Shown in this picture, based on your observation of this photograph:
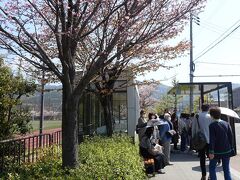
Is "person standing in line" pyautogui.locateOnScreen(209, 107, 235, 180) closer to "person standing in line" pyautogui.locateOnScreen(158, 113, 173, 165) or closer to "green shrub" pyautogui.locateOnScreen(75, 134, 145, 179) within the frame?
"green shrub" pyautogui.locateOnScreen(75, 134, 145, 179)

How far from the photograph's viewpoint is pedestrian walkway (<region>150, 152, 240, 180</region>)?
31.9ft

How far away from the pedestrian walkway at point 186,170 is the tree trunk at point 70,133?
336cm

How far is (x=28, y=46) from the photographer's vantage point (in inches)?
Result: 276

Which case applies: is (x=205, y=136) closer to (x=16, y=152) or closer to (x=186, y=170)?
(x=186, y=170)

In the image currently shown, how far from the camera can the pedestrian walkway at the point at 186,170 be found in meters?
9.73

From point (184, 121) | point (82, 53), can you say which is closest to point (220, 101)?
point (184, 121)

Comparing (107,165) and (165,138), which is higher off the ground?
(165,138)

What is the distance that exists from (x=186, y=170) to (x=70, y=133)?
5287mm

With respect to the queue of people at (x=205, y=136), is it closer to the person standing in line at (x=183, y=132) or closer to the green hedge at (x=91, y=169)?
the person standing in line at (x=183, y=132)

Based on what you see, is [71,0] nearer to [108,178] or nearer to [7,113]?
[108,178]

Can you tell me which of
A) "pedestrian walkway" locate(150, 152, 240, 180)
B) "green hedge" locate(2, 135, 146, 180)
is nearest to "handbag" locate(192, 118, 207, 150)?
"pedestrian walkway" locate(150, 152, 240, 180)

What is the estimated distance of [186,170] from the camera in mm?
10914

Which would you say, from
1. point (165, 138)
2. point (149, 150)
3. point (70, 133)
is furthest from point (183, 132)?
point (70, 133)

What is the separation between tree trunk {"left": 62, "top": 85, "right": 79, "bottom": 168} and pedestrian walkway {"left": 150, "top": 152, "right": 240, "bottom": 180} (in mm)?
3359
